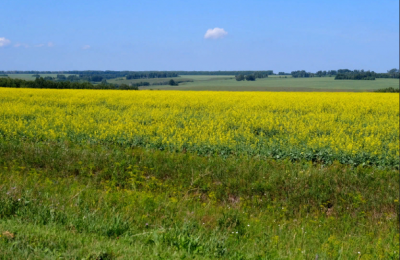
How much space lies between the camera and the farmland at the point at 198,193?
4574 millimetres

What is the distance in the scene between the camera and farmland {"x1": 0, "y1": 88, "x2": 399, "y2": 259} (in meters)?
4.57

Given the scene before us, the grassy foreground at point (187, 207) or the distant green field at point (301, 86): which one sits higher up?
the distant green field at point (301, 86)

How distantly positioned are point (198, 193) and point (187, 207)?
52.8 inches

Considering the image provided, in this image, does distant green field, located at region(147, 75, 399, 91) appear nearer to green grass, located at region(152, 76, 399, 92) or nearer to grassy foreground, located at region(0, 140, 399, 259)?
green grass, located at region(152, 76, 399, 92)

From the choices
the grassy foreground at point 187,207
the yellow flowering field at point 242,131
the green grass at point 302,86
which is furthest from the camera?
the green grass at point 302,86

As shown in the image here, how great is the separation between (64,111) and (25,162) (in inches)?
405

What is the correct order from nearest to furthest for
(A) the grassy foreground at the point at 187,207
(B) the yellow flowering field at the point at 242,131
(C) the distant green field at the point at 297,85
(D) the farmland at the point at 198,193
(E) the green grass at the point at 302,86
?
(A) the grassy foreground at the point at 187,207 → (D) the farmland at the point at 198,193 → (B) the yellow flowering field at the point at 242,131 → (E) the green grass at the point at 302,86 → (C) the distant green field at the point at 297,85

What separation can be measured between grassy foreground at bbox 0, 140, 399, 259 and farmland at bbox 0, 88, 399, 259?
0.02m

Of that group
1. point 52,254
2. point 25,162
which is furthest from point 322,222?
point 25,162

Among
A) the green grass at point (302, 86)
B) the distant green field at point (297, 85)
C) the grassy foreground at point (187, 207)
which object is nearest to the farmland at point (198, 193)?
the grassy foreground at point (187, 207)

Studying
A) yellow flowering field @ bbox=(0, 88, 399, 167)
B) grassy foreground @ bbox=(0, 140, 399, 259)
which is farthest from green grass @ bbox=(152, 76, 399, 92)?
grassy foreground @ bbox=(0, 140, 399, 259)

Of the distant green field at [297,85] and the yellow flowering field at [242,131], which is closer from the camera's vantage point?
the yellow flowering field at [242,131]

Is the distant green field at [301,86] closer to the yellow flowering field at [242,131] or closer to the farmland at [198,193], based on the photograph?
the yellow flowering field at [242,131]

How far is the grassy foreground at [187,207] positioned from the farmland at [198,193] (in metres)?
0.02
